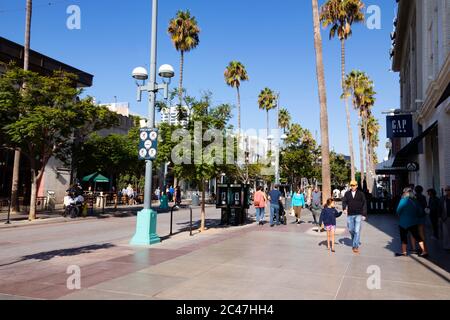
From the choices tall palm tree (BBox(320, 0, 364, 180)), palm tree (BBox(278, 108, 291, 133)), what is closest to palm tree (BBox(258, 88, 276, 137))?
palm tree (BBox(278, 108, 291, 133))

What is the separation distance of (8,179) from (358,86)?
34989 mm

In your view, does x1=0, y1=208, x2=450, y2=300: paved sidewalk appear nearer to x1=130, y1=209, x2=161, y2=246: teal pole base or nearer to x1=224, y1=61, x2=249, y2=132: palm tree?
x1=130, y1=209, x2=161, y2=246: teal pole base

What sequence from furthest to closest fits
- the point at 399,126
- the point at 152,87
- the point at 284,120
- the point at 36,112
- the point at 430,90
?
the point at 284,120
the point at 399,126
the point at 36,112
the point at 430,90
the point at 152,87

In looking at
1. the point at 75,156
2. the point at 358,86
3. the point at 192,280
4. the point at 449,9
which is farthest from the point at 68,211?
the point at 358,86

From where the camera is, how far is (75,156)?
21.5 meters

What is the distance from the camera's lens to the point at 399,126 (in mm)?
21391

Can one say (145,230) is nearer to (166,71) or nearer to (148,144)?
(148,144)

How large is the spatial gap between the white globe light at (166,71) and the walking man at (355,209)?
621cm

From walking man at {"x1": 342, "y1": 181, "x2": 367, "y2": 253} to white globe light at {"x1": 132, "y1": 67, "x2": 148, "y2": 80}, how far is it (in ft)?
22.6

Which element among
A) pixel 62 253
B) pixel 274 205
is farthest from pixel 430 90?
pixel 62 253

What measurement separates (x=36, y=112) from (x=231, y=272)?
14.1 meters

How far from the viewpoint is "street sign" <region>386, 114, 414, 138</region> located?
21281mm
